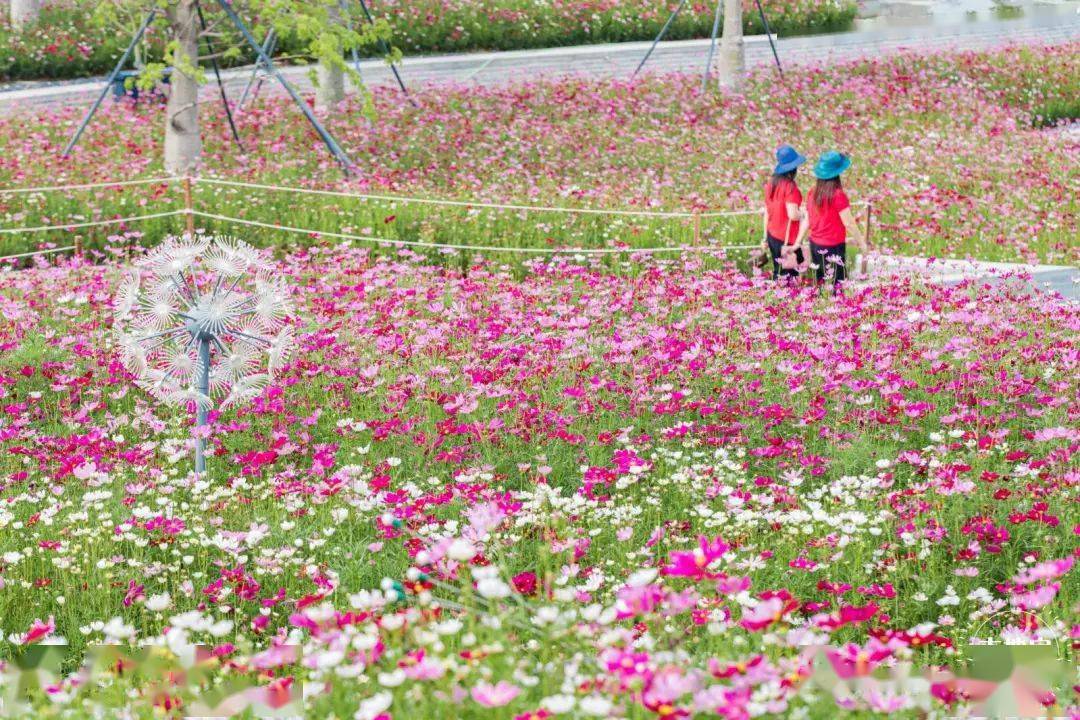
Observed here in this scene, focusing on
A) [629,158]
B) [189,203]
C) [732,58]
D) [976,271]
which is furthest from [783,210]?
[732,58]

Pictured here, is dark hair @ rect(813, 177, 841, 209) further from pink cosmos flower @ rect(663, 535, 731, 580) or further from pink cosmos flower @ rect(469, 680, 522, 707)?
pink cosmos flower @ rect(469, 680, 522, 707)

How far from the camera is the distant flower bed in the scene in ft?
69.1

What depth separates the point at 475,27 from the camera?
78.2ft

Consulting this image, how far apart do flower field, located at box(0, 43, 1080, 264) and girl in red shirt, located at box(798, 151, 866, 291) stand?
67.9 inches

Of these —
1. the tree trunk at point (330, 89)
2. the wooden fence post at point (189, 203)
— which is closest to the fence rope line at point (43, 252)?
the wooden fence post at point (189, 203)

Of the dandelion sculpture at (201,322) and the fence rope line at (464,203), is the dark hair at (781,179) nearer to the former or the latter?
the fence rope line at (464,203)

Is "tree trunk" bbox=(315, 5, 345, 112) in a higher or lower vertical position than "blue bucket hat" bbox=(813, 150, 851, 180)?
higher

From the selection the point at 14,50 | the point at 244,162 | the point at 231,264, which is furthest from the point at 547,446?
the point at 14,50

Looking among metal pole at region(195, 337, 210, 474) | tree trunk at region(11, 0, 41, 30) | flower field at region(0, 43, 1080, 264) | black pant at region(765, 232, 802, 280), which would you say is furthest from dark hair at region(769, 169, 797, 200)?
tree trunk at region(11, 0, 41, 30)

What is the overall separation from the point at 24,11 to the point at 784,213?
55.8 ft

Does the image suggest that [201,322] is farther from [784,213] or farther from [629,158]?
[629,158]

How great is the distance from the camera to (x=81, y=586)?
17.2 ft

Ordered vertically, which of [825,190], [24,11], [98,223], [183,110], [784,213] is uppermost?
[24,11]

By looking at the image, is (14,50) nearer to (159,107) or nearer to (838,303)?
(159,107)
